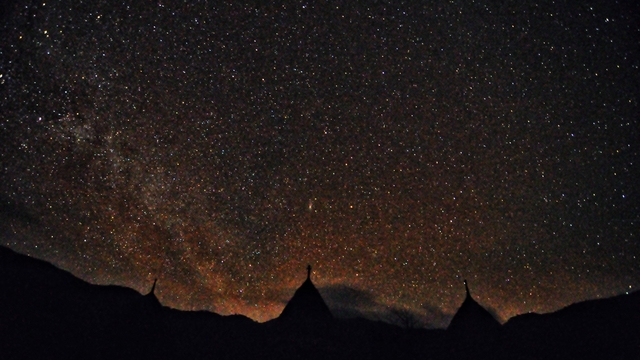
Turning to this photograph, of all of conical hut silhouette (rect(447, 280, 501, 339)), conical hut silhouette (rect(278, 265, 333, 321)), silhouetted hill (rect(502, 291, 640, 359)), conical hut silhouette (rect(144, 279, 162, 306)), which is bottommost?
silhouetted hill (rect(502, 291, 640, 359))

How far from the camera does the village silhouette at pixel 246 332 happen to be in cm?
2673

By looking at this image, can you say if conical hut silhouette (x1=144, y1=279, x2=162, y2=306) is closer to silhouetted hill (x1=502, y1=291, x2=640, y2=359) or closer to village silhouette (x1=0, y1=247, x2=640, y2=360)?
village silhouette (x1=0, y1=247, x2=640, y2=360)

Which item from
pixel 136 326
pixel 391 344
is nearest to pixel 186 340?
pixel 136 326

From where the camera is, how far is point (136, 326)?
31.4 meters

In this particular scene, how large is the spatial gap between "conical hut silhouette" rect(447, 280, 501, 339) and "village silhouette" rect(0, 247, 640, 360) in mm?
70

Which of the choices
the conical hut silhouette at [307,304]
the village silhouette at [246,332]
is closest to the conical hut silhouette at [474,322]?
the village silhouette at [246,332]

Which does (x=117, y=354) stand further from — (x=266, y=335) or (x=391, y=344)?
Answer: (x=391, y=344)

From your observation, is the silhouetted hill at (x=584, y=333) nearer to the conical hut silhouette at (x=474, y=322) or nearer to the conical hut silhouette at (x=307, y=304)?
the conical hut silhouette at (x=474, y=322)

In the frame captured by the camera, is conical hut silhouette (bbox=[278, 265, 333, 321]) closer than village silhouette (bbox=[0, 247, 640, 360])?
No

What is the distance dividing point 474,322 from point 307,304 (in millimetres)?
11828

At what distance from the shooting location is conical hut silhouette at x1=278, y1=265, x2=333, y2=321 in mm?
31734

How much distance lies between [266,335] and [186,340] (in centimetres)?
639

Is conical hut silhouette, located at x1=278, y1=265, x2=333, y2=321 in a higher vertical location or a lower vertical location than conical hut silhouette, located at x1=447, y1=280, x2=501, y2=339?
higher

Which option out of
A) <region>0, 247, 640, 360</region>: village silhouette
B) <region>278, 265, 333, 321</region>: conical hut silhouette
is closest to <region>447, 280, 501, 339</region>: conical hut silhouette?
<region>0, 247, 640, 360</region>: village silhouette
